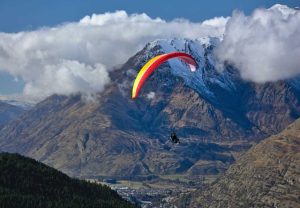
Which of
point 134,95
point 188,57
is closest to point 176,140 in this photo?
point 134,95

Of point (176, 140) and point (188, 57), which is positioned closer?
point (176, 140)

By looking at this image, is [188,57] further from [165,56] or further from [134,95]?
[134,95]

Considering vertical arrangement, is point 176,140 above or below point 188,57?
below

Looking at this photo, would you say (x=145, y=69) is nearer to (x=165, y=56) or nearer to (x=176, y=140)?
(x=165, y=56)

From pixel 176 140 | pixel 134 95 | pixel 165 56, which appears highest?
pixel 165 56

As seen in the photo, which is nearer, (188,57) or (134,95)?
(134,95)

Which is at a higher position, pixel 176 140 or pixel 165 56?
pixel 165 56

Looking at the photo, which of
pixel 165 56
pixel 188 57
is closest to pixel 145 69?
pixel 165 56

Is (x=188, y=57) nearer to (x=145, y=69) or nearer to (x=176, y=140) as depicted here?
(x=145, y=69)

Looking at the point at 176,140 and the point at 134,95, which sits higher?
the point at 134,95
